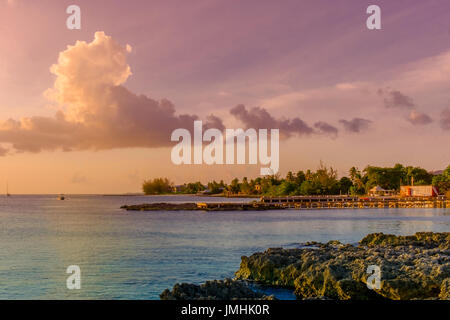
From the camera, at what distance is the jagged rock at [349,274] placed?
13492 mm

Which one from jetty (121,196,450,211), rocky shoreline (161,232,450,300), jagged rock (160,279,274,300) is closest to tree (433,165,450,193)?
jetty (121,196,450,211)

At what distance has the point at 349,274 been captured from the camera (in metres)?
15.0

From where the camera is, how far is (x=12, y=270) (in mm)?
23641

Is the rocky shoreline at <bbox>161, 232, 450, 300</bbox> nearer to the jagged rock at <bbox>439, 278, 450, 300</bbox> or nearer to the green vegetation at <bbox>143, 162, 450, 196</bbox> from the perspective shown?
the jagged rock at <bbox>439, 278, 450, 300</bbox>

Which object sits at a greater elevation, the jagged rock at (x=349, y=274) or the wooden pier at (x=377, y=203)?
the jagged rock at (x=349, y=274)

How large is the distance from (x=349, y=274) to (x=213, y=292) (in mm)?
5145

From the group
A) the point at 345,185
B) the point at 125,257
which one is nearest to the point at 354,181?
the point at 345,185

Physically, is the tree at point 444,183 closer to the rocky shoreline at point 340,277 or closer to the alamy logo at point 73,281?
the rocky shoreline at point 340,277

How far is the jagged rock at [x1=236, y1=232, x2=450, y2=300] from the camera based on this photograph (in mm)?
13492

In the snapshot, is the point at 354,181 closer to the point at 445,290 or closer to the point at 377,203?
the point at 377,203

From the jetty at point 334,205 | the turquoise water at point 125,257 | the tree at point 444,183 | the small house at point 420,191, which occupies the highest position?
the tree at point 444,183

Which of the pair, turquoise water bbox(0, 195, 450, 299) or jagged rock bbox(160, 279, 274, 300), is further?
turquoise water bbox(0, 195, 450, 299)

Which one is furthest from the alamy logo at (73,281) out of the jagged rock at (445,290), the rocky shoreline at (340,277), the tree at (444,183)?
the tree at (444,183)
